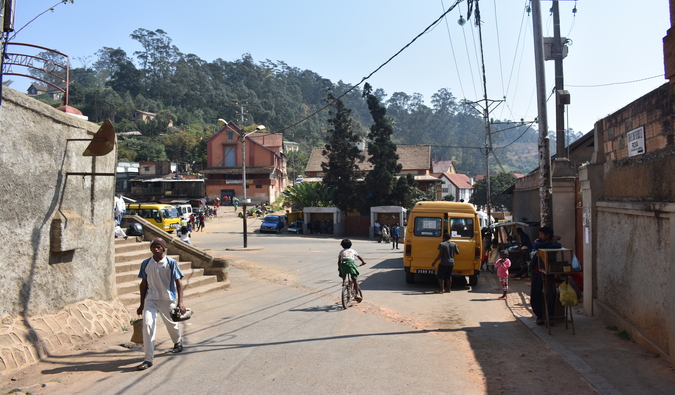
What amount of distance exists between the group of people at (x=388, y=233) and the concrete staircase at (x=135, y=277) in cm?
1710

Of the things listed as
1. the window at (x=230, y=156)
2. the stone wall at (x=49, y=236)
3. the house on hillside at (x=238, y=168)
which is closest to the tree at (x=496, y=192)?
the house on hillside at (x=238, y=168)

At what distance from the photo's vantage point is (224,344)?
7.90 meters

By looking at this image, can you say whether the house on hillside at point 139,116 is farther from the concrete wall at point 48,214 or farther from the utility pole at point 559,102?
the concrete wall at point 48,214

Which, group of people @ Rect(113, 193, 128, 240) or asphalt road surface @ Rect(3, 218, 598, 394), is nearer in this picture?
asphalt road surface @ Rect(3, 218, 598, 394)

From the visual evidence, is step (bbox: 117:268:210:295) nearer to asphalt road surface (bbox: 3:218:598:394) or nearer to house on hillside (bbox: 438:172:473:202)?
asphalt road surface (bbox: 3:218:598:394)

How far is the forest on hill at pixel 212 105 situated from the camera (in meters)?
82.8

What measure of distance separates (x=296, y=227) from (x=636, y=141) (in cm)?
3809

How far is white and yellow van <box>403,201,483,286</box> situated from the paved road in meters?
1.58

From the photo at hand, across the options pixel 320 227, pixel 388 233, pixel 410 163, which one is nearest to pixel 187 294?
pixel 388 233

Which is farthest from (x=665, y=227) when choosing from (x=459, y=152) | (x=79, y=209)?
(x=459, y=152)

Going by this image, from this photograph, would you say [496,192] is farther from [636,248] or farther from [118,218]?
[636,248]

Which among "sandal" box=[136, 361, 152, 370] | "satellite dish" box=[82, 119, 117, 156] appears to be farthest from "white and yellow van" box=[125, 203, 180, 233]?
"sandal" box=[136, 361, 152, 370]

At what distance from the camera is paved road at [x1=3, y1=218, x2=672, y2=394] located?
19.2 feet

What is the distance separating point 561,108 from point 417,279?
25.5 feet
